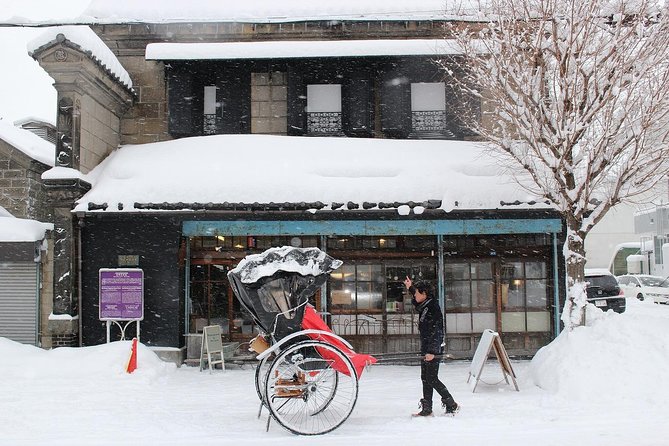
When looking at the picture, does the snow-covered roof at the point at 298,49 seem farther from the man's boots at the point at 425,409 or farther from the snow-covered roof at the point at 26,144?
the man's boots at the point at 425,409

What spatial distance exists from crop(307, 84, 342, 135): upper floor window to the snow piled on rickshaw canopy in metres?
7.57

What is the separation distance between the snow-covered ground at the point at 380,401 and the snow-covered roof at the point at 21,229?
7.42 feet

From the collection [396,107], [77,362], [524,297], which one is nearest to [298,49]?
[396,107]

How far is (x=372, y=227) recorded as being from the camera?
43.0 ft

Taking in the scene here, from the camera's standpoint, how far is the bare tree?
10172mm

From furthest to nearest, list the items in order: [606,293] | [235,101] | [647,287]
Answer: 1. [647,287]
2. [606,293]
3. [235,101]

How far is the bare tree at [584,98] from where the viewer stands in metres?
10.2

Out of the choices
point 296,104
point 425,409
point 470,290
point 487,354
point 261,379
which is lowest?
point 425,409

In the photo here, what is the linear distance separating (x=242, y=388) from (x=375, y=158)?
231 inches

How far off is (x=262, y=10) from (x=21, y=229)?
7.87m

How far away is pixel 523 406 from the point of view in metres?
8.54

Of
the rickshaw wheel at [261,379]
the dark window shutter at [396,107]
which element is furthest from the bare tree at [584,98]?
the rickshaw wheel at [261,379]

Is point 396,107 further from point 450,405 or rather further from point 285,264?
point 450,405

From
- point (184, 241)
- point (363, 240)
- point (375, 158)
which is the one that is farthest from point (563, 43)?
point (184, 241)
